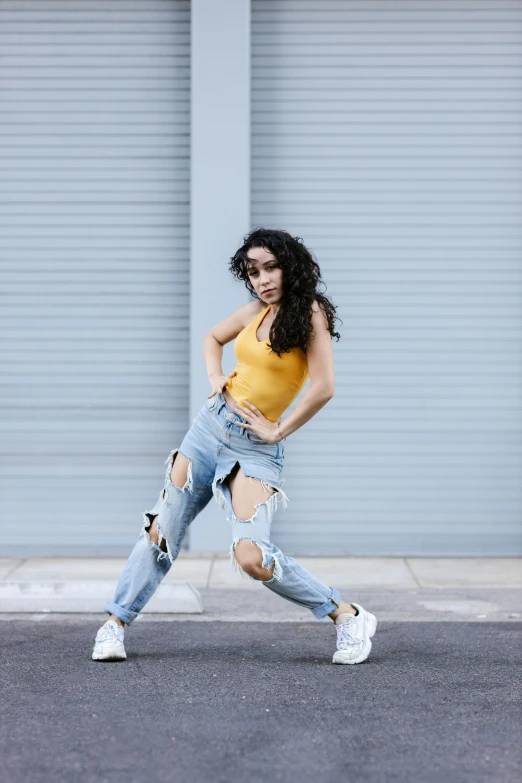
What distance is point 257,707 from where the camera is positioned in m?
4.04

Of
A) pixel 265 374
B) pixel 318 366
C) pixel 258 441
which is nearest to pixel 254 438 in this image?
pixel 258 441

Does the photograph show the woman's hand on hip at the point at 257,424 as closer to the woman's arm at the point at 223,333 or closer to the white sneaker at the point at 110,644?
the woman's arm at the point at 223,333

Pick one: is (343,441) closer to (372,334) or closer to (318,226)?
(372,334)

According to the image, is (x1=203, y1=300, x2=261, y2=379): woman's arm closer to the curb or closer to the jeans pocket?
the jeans pocket

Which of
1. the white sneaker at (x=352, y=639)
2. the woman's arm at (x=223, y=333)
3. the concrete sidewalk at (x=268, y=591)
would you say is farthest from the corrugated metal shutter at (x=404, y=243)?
the white sneaker at (x=352, y=639)

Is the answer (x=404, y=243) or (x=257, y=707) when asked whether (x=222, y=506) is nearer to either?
(x=257, y=707)

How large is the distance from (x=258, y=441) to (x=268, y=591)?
2142mm

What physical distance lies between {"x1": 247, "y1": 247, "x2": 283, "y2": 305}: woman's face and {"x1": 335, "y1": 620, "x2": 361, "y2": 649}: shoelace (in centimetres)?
150

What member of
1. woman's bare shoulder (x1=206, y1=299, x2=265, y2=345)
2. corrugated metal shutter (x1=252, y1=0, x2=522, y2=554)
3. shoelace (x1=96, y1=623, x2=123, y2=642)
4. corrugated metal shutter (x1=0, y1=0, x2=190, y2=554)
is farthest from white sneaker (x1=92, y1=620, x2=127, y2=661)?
corrugated metal shutter (x1=252, y1=0, x2=522, y2=554)

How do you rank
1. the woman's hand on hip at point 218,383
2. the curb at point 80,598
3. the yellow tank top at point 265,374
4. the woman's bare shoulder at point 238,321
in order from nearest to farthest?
the yellow tank top at point 265,374 < the woman's hand on hip at point 218,383 < the woman's bare shoulder at point 238,321 < the curb at point 80,598

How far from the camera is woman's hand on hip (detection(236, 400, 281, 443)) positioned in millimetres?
4484

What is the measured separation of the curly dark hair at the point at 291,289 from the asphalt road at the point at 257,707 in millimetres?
1450

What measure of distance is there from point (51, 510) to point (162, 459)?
893 mm

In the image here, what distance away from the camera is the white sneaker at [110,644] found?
185 inches
